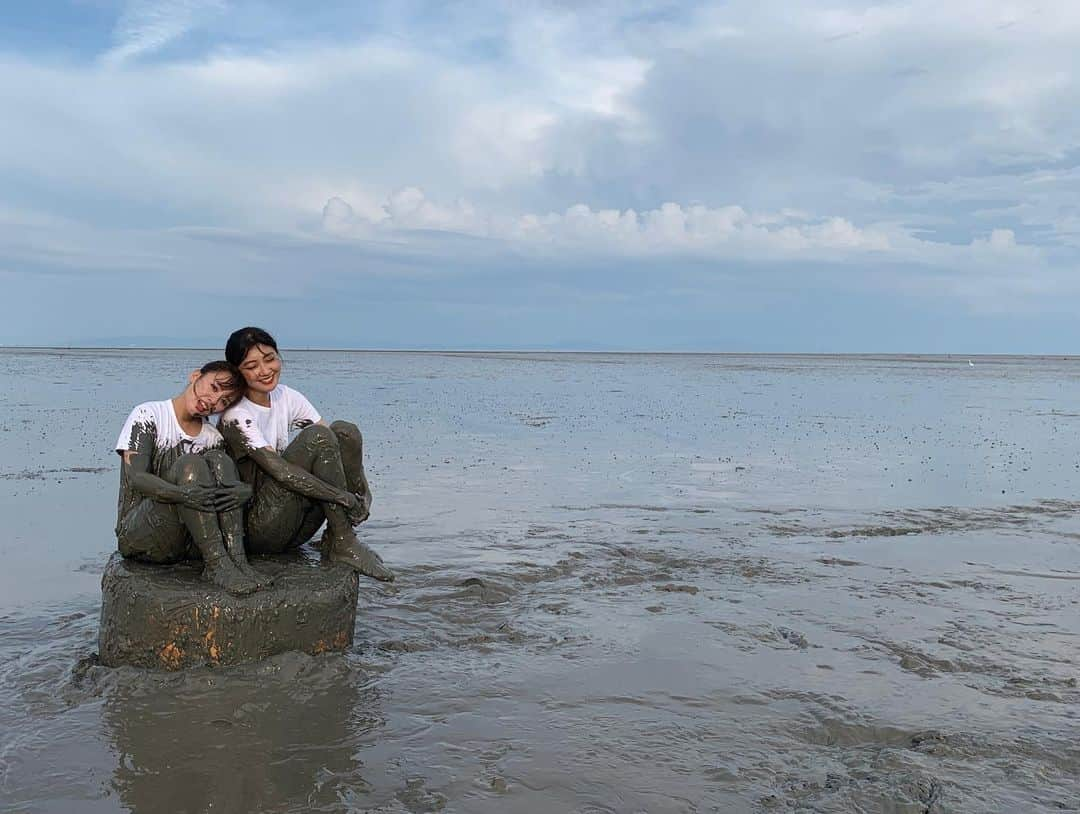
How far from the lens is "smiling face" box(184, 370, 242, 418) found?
5.74 meters

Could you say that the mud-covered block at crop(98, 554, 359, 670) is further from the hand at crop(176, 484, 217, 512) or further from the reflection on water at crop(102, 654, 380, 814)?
the hand at crop(176, 484, 217, 512)

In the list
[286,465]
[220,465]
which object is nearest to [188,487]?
[220,465]

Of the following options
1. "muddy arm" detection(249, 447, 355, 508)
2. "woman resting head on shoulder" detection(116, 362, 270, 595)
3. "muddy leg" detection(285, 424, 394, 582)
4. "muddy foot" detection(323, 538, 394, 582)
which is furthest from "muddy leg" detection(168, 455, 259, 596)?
"muddy foot" detection(323, 538, 394, 582)

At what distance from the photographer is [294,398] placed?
636 cm

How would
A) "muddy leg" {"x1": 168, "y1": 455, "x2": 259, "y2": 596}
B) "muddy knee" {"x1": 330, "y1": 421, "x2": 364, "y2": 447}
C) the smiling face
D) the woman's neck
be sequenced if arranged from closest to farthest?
"muddy leg" {"x1": 168, "y1": 455, "x2": 259, "y2": 596}
the smiling face
the woman's neck
"muddy knee" {"x1": 330, "y1": 421, "x2": 364, "y2": 447}

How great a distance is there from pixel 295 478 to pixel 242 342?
884mm

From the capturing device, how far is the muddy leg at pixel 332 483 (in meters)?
5.93

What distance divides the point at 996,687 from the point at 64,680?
518 centimetres

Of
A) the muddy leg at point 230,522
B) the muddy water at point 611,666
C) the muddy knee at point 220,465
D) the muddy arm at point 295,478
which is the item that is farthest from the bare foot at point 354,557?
the muddy knee at point 220,465

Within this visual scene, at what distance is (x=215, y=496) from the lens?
552cm

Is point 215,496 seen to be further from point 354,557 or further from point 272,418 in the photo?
point 354,557

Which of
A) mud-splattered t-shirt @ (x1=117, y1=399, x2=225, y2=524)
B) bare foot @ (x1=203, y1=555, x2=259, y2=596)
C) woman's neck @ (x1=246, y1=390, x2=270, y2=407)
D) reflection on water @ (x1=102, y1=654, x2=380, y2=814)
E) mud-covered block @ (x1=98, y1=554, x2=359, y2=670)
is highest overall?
woman's neck @ (x1=246, y1=390, x2=270, y2=407)

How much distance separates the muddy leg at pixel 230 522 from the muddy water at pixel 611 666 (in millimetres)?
599

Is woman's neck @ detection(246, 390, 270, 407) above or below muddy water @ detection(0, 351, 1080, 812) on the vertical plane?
above
